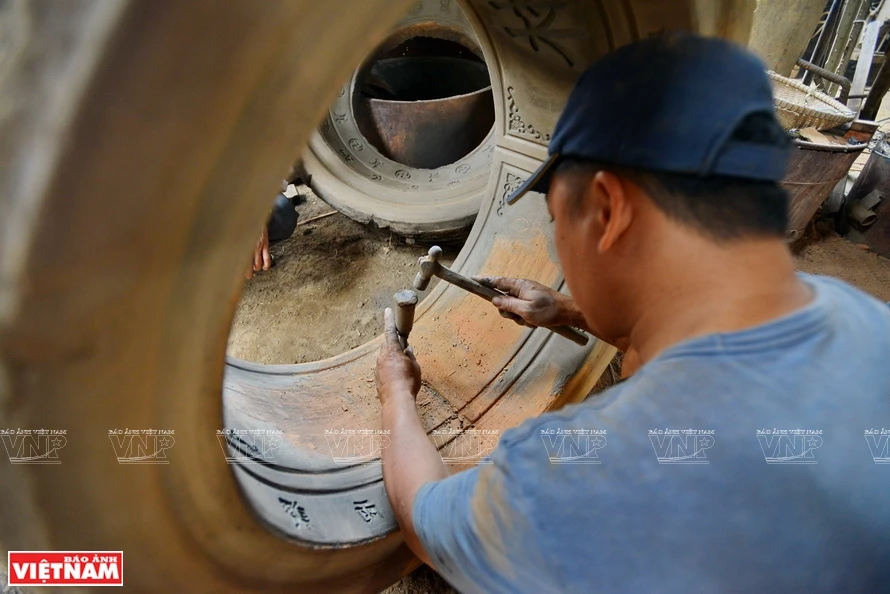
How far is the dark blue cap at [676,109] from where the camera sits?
49 centimetres

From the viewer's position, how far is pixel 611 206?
543mm

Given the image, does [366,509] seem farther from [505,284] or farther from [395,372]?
[505,284]

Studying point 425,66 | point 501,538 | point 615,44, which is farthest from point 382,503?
point 425,66

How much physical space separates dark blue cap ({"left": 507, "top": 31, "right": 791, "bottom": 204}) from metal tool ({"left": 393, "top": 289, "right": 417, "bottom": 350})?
1.54 ft

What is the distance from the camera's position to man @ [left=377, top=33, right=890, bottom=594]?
0.45 meters

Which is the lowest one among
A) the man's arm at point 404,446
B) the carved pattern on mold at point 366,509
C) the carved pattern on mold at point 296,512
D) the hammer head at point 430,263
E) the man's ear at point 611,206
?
the carved pattern on mold at point 366,509

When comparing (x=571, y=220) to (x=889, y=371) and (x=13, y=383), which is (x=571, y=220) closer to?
(x=889, y=371)

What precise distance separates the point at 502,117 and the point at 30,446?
120 cm

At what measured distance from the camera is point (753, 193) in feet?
1.62

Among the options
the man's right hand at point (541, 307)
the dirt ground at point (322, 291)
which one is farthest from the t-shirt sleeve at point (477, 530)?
the dirt ground at point (322, 291)

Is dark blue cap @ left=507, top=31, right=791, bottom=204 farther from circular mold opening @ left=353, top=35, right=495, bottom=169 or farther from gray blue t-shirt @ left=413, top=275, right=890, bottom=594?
circular mold opening @ left=353, top=35, right=495, bottom=169

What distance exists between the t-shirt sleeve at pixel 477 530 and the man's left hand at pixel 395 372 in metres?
0.31

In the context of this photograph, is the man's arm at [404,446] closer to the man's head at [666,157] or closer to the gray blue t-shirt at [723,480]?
the gray blue t-shirt at [723,480]

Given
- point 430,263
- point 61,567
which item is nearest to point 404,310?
point 430,263
